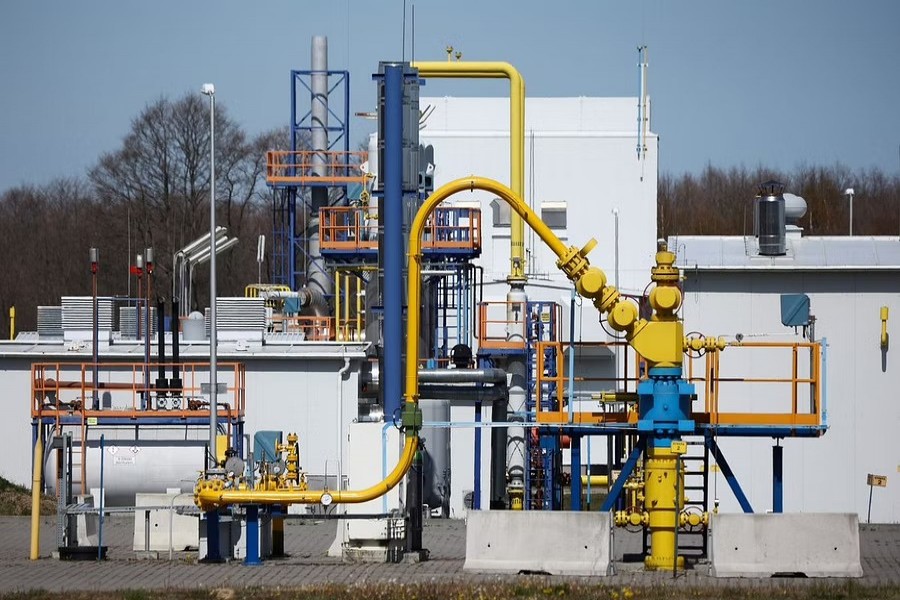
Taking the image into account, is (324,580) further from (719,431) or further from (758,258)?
(758,258)

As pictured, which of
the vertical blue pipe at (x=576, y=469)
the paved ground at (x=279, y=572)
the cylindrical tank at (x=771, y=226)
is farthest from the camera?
the cylindrical tank at (x=771, y=226)

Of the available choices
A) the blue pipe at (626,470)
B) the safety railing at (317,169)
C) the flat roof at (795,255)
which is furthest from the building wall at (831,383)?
the safety railing at (317,169)

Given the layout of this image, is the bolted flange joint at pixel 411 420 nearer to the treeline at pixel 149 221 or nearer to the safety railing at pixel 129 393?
the safety railing at pixel 129 393

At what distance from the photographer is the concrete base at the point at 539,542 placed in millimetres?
20109

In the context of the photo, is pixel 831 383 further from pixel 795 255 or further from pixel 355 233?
pixel 355 233

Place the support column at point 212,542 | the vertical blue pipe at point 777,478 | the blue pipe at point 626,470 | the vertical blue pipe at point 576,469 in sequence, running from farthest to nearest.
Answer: the vertical blue pipe at point 576,469 → the support column at point 212,542 → the vertical blue pipe at point 777,478 → the blue pipe at point 626,470

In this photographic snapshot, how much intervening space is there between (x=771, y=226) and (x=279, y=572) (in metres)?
19.9

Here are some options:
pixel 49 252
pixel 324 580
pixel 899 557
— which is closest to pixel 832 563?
pixel 899 557

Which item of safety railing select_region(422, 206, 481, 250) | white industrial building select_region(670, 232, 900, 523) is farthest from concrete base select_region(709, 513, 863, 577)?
safety railing select_region(422, 206, 481, 250)

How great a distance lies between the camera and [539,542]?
20234 mm

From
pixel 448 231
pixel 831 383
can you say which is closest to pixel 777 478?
pixel 831 383

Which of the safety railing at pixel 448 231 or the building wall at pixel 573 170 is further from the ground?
the building wall at pixel 573 170

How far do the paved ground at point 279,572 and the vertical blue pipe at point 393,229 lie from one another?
2972 millimetres

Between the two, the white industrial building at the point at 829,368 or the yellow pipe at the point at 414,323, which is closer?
the yellow pipe at the point at 414,323
